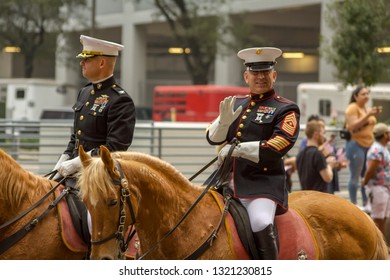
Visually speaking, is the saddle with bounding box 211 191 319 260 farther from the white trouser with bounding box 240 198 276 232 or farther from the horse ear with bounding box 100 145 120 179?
the horse ear with bounding box 100 145 120 179

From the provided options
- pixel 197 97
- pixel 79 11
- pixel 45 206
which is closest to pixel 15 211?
pixel 45 206

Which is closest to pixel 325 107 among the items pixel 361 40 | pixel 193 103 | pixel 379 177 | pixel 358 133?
pixel 193 103

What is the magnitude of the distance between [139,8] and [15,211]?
42436mm

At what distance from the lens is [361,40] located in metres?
21.2

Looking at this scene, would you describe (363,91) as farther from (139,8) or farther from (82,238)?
(139,8)

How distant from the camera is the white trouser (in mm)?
6312

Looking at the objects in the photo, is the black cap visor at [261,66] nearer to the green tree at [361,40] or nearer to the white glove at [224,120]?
the white glove at [224,120]

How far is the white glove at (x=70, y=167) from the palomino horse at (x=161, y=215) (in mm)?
774

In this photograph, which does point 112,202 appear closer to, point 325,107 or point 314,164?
point 314,164

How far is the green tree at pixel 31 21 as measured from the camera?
4378 centimetres

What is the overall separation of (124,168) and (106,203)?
1.13 ft

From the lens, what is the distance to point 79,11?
1831 inches

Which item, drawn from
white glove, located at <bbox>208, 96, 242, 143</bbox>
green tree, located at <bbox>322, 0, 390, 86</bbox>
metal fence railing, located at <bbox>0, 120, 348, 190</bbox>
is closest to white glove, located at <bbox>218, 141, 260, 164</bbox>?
white glove, located at <bbox>208, 96, 242, 143</bbox>

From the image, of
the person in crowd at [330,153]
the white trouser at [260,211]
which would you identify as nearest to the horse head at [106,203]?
the white trouser at [260,211]
